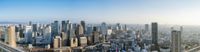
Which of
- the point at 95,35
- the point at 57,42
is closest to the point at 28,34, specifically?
the point at 57,42

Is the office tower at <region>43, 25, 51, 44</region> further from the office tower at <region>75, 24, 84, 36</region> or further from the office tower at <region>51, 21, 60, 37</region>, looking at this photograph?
the office tower at <region>75, 24, 84, 36</region>

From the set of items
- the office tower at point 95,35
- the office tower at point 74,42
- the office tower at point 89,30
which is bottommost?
the office tower at point 74,42

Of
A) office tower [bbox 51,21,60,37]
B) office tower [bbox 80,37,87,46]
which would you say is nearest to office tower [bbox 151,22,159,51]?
office tower [bbox 80,37,87,46]

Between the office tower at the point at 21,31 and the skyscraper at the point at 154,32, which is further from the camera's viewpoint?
the office tower at the point at 21,31

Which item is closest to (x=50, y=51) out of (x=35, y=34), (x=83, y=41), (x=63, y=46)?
(x=63, y=46)

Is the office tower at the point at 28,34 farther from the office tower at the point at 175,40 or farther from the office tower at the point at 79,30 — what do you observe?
the office tower at the point at 175,40

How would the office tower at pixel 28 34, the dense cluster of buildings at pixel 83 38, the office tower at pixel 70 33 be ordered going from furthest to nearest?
1. the office tower at pixel 28 34
2. the office tower at pixel 70 33
3. the dense cluster of buildings at pixel 83 38

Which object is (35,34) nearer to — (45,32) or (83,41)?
(45,32)

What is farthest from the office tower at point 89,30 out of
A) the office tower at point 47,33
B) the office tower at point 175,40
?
the office tower at point 175,40
